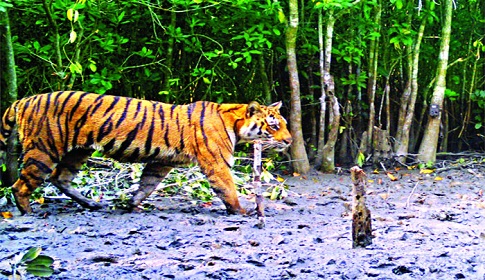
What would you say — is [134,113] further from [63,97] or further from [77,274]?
[77,274]

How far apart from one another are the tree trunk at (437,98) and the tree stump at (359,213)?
549cm

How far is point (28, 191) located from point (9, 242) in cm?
121

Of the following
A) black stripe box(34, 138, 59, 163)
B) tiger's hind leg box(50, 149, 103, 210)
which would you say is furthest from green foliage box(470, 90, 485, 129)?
black stripe box(34, 138, 59, 163)

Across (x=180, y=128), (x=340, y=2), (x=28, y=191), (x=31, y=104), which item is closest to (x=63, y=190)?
(x=28, y=191)

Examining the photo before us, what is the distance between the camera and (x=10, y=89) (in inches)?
269

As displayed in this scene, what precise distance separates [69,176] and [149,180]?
0.78 metres

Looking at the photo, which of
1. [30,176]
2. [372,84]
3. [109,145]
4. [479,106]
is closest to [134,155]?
[109,145]

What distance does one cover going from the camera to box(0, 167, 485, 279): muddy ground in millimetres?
3965

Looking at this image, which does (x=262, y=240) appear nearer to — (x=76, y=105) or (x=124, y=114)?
(x=124, y=114)

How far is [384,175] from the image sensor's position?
8.95m

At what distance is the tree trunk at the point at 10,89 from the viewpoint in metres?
6.72

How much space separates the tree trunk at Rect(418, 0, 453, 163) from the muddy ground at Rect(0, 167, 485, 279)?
225cm

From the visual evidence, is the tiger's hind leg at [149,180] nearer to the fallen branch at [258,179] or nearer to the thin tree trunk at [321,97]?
the fallen branch at [258,179]

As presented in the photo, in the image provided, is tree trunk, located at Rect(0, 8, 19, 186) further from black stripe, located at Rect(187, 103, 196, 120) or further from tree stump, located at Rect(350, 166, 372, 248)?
tree stump, located at Rect(350, 166, 372, 248)
